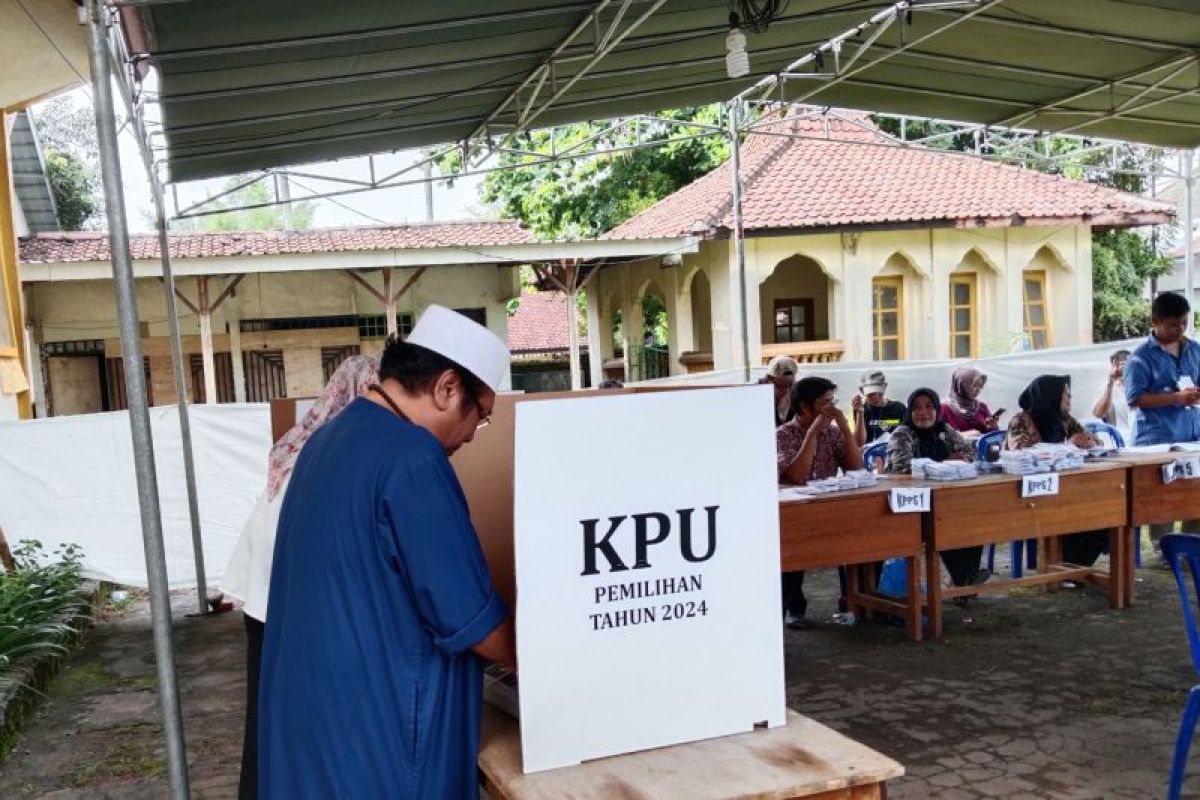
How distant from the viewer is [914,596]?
5867 mm

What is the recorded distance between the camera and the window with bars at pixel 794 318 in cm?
1908

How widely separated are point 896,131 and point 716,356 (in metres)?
8.31

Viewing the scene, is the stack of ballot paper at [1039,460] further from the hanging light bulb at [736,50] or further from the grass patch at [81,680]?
the grass patch at [81,680]

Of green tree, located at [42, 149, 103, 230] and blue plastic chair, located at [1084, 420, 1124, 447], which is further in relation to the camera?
green tree, located at [42, 149, 103, 230]

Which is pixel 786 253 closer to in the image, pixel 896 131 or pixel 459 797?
pixel 896 131

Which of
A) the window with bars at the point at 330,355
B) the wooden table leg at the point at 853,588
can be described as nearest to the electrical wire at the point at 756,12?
the wooden table leg at the point at 853,588

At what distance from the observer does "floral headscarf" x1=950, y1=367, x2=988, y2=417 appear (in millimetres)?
7750

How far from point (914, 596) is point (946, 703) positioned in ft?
3.49

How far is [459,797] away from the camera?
5.98 ft

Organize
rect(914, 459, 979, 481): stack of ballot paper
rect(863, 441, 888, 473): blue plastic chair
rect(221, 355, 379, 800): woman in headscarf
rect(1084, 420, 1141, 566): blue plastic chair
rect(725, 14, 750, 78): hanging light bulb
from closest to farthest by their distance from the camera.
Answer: rect(221, 355, 379, 800): woman in headscarf
rect(914, 459, 979, 481): stack of ballot paper
rect(725, 14, 750, 78): hanging light bulb
rect(863, 441, 888, 473): blue plastic chair
rect(1084, 420, 1141, 566): blue plastic chair

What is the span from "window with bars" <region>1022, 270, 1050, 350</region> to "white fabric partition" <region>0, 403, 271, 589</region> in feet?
44.9

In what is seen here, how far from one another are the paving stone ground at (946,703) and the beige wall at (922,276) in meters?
9.83

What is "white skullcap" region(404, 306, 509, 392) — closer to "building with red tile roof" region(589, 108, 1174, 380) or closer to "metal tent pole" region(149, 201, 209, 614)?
"metal tent pole" region(149, 201, 209, 614)

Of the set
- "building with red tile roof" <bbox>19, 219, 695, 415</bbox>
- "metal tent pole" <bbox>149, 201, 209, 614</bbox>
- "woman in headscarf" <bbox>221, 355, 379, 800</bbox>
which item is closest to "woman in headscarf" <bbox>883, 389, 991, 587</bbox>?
"woman in headscarf" <bbox>221, 355, 379, 800</bbox>
